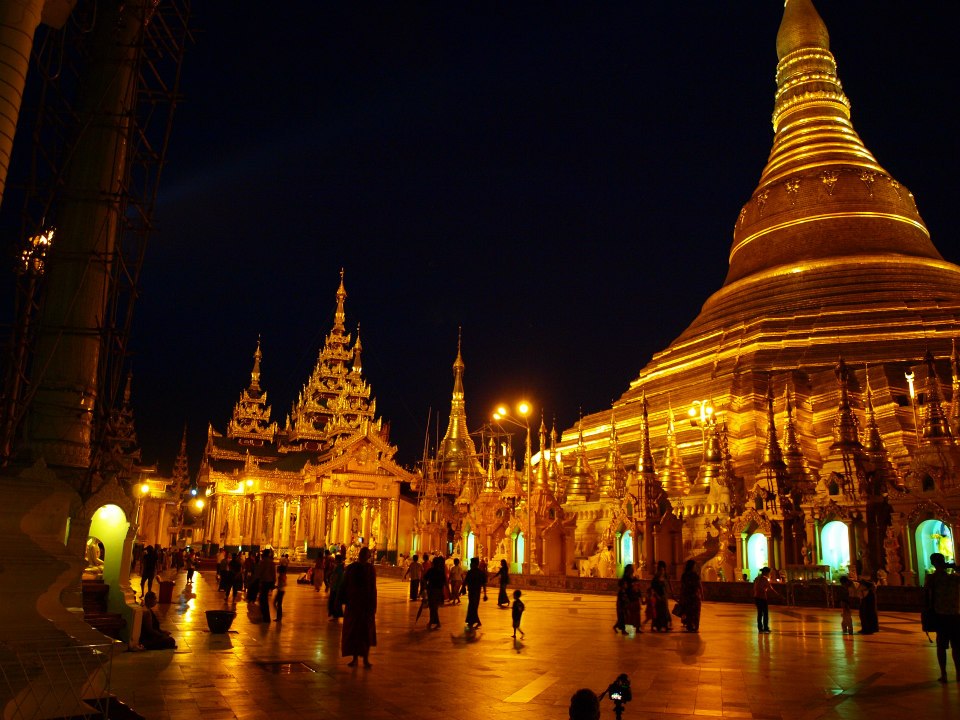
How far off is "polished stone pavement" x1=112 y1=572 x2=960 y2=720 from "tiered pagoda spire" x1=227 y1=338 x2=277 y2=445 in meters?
43.3

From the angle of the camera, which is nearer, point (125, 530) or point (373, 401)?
point (125, 530)

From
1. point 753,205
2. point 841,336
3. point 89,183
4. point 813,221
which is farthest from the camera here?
point 753,205

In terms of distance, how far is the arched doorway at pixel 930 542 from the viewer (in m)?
20.0

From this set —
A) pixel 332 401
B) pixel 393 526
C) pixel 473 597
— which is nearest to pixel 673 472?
pixel 473 597

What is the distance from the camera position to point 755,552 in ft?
77.3

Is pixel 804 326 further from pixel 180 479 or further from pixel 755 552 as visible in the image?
pixel 180 479

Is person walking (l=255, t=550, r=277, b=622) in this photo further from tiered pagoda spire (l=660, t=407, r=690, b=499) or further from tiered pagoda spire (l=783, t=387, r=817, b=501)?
tiered pagoda spire (l=660, t=407, r=690, b=499)

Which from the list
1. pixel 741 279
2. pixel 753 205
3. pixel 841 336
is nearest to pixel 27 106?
pixel 841 336

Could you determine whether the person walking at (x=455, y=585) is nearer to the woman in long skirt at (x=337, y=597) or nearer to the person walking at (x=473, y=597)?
the woman in long skirt at (x=337, y=597)

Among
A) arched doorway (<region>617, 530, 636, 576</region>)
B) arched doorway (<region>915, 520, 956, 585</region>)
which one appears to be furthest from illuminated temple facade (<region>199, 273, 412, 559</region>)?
arched doorway (<region>915, 520, 956, 585</region>)

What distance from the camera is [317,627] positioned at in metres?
14.2

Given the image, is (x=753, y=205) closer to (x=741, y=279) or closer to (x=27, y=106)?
(x=741, y=279)

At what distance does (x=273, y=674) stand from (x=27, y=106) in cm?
1194

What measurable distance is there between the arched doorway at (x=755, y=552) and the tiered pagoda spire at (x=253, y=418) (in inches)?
1529
